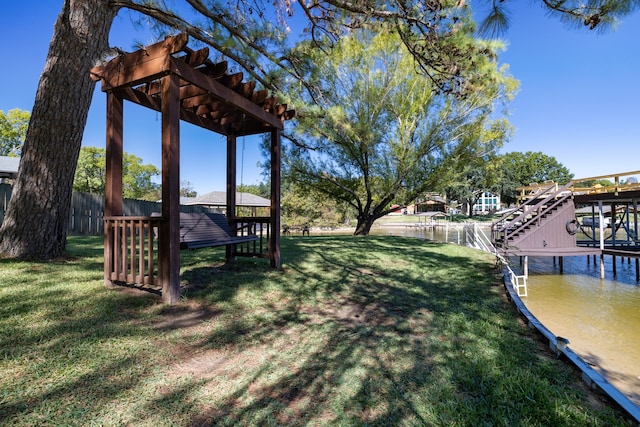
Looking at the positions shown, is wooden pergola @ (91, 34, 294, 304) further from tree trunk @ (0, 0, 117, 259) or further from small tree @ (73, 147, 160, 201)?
small tree @ (73, 147, 160, 201)

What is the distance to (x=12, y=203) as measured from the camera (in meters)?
4.11

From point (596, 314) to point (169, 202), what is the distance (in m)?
7.09

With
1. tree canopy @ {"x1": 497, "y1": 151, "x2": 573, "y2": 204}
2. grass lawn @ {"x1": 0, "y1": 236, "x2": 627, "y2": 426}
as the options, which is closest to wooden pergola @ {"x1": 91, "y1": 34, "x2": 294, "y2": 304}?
grass lawn @ {"x1": 0, "y1": 236, "x2": 627, "y2": 426}

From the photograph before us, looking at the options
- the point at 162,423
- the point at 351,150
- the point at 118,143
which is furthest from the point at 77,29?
the point at 351,150

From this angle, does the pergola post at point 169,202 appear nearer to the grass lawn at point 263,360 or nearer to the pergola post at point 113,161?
the grass lawn at point 263,360

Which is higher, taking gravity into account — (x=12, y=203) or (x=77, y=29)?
(x=77, y=29)

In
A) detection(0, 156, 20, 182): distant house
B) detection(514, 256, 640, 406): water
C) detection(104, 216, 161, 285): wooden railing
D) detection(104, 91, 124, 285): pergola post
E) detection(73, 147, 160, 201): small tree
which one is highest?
detection(73, 147, 160, 201): small tree

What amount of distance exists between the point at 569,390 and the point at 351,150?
32.4ft

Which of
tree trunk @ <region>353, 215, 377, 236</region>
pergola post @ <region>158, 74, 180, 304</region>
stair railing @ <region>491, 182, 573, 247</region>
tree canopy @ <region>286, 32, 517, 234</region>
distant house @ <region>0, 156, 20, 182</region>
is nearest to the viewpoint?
pergola post @ <region>158, 74, 180, 304</region>

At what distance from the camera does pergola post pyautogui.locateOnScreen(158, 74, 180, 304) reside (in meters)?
3.12

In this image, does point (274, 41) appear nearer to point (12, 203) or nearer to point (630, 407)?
point (12, 203)

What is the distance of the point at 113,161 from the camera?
3.57 metres

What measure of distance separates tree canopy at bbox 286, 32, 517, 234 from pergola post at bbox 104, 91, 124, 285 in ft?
21.1

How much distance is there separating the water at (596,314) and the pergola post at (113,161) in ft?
18.0
